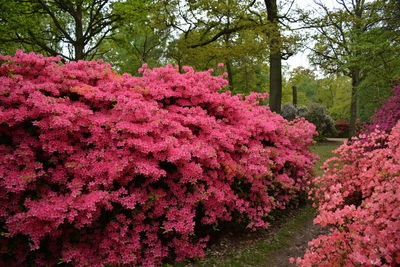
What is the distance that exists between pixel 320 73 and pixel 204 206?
19.5 metres

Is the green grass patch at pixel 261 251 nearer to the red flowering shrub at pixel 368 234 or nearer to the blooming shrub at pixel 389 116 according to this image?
the red flowering shrub at pixel 368 234

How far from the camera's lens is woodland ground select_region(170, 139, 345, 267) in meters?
4.22

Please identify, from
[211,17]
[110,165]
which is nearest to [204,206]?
[110,165]

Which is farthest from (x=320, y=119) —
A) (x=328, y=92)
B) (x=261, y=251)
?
(x=328, y=92)

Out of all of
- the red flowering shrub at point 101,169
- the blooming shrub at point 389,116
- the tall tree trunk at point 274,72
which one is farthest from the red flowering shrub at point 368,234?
the tall tree trunk at point 274,72

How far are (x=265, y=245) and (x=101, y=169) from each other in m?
3.03

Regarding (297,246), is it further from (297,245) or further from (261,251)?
(261,251)

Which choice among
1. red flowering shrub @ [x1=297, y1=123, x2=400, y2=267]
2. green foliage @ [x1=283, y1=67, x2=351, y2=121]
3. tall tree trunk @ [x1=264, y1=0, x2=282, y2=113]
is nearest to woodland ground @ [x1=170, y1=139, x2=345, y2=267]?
red flowering shrub @ [x1=297, y1=123, x2=400, y2=267]

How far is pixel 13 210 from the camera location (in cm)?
320

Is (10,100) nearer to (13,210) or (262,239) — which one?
(13,210)

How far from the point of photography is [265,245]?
4.78m

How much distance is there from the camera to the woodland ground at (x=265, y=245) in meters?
4.22

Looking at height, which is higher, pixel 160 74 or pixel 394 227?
pixel 160 74

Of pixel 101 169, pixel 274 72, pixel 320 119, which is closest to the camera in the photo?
pixel 101 169
